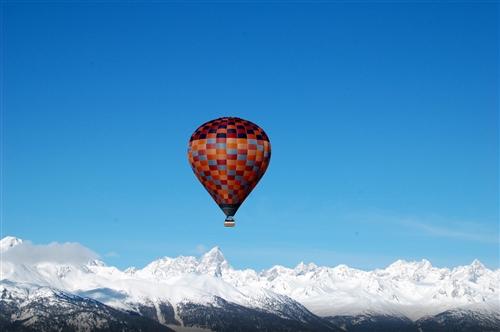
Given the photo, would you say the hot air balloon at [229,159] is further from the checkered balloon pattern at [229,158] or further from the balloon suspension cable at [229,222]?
the balloon suspension cable at [229,222]

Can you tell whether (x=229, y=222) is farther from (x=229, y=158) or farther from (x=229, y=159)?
(x=229, y=158)

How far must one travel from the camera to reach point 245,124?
A: 6727 inches

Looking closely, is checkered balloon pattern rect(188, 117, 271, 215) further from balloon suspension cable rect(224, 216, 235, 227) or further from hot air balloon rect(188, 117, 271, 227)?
balloon suspension cable rect(224, 216, 235, 227)

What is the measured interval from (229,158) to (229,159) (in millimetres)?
219

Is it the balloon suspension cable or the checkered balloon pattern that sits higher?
the checkered balloon pattern

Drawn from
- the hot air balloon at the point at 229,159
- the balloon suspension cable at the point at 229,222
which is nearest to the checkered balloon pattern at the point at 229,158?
the hot air balloon at the point at 229,159

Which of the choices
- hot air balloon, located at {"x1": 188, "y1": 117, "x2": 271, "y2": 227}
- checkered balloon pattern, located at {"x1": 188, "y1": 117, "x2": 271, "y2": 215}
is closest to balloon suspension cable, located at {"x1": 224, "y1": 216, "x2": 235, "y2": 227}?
checkered balloon pattern, located at {"x1": 188, "y1": 117, "x2": 271, "y2": 215}

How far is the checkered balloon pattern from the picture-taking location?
168 metres

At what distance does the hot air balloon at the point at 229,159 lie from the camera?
6594 inches

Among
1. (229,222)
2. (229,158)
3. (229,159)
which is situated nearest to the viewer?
(229,222)

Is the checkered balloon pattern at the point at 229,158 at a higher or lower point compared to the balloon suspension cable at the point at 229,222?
higher

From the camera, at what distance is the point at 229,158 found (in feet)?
551

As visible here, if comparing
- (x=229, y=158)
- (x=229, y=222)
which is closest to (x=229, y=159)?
(x=229, y=158)

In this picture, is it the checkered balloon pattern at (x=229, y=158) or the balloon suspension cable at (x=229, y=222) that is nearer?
the balloon suspension cable at (x=229, y=222)
